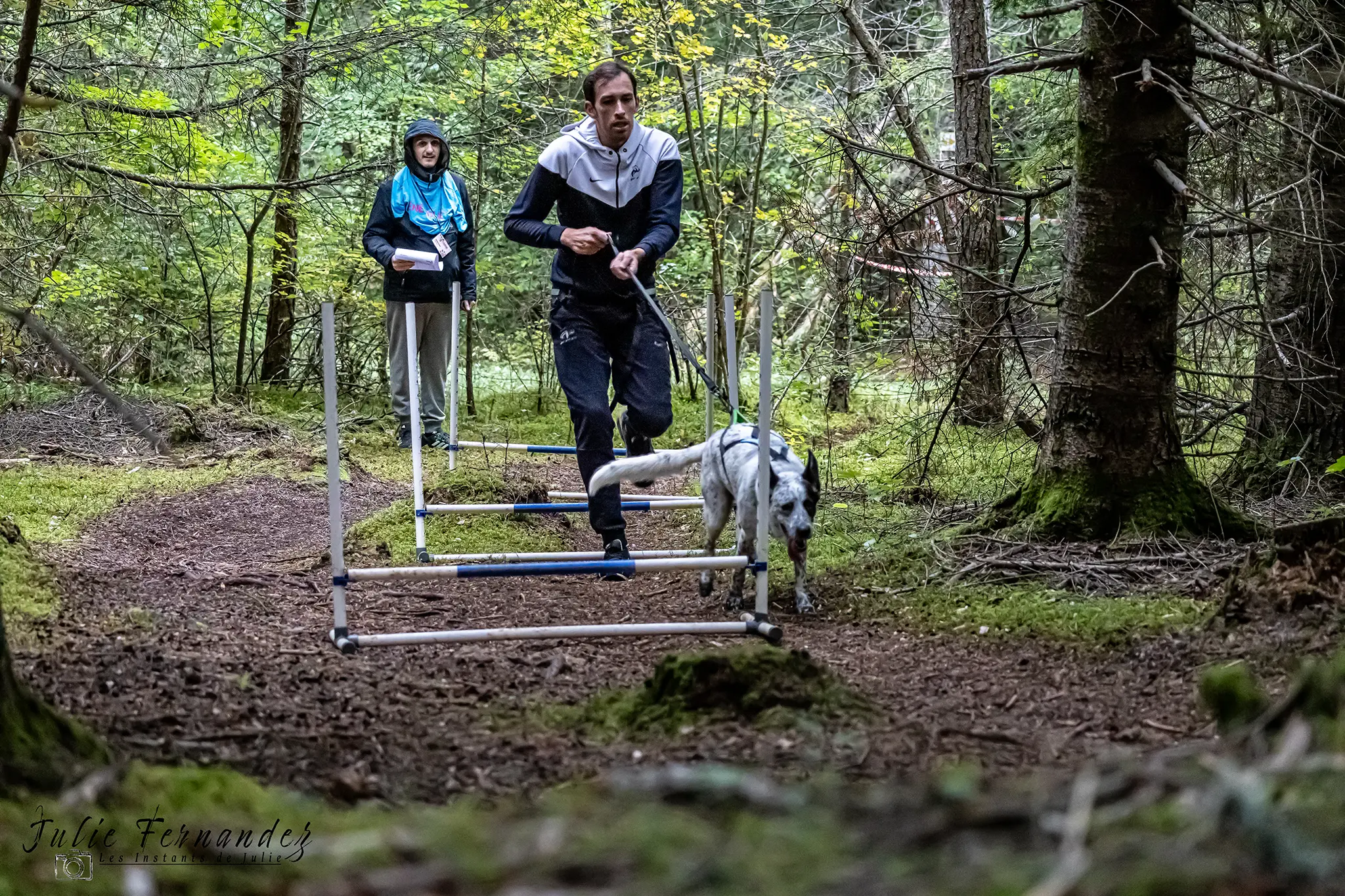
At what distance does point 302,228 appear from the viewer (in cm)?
1187

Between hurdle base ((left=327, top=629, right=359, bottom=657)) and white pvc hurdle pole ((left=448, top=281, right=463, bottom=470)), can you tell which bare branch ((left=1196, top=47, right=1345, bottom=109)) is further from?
white pvc hurdle pole ((left=448, top=281, right=463, bottom=470))

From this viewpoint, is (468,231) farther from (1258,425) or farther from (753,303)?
(1258,425)

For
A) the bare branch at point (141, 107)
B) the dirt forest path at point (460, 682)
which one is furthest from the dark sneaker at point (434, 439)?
the dirt forest path at point (460, 682)

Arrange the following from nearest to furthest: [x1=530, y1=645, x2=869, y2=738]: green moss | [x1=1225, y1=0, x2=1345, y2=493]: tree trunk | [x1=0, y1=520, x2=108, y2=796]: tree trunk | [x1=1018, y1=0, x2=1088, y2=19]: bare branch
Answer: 1. [x1=0, y1=520, x2=108, y2=796]: tree trunk
2. [x1=530, y1=645, x2=869, y2=738]: green moss
3. [x1=1018, y1=0, x2=1088, y2=19]: bare branch
4. [x1=1225, y1=0, x2=1345, y2=493]: tree trunk

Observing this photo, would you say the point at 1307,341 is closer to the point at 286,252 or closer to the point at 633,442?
the point at 633,442

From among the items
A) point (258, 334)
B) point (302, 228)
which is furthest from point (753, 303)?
point (258, 334)

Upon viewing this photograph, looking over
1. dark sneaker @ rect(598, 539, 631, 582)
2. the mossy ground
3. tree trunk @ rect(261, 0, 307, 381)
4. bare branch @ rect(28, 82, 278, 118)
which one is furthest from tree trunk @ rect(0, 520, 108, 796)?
tree trunk @ rect(261, 0, 307, 381)

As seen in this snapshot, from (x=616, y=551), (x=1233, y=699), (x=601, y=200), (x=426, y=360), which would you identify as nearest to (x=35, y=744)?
(x=1233, y=699)

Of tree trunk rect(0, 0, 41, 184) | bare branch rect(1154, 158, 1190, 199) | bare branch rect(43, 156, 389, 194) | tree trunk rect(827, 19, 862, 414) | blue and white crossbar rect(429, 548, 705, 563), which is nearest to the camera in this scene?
tree trunk rect(0, 0, 41, 184)

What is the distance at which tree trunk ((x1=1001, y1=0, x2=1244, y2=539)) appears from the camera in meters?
4.99

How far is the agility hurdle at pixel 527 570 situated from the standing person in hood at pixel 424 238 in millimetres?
4820

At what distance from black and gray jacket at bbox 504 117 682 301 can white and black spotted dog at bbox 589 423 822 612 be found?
906mm

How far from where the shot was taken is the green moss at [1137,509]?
16.8 ft

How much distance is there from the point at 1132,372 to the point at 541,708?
316cm
